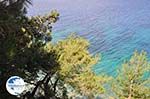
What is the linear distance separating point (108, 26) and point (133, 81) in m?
47.5

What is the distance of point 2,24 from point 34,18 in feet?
24.7

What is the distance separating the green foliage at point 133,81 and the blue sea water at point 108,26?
15.4 m

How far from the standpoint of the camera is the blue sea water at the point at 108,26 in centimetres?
6058

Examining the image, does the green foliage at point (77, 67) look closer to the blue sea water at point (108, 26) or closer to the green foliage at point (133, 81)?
the green foliage at point (133, 81)

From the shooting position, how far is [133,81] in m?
34.7

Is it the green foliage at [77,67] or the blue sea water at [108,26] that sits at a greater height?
the blue sea water at [108,26]

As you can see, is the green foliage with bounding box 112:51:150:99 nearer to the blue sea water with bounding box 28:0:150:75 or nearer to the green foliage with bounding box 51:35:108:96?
the green foliage with bounding box 51:35:108:96

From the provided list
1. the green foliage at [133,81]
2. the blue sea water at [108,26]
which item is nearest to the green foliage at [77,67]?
the green foliage at [133,81]

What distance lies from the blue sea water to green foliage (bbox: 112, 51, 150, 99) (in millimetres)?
15383

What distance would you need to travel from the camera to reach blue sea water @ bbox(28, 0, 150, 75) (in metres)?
60.6

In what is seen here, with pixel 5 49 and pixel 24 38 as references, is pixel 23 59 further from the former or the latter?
pixel 5 49

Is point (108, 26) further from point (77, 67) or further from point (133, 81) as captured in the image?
point (77, 67)

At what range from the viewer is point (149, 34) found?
242 ft

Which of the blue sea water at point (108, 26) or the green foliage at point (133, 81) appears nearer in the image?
the green foliage at point (133, 81)
